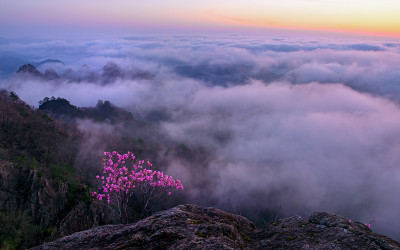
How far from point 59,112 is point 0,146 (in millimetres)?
76200

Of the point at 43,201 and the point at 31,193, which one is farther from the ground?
the point at 31,193

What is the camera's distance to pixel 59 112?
118125 millimetres

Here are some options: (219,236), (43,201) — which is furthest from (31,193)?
(219,236)

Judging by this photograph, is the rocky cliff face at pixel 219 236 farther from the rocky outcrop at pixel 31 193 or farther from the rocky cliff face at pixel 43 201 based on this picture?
the rocky outcrop at pixel 31 193

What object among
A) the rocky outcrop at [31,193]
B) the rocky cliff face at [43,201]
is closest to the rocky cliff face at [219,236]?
the rocky cliff face at [43,201]

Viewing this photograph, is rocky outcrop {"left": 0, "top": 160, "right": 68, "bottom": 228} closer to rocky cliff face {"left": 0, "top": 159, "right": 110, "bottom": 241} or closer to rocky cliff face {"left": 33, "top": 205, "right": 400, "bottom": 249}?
→ rocky cliff face {"left": 0, "top": 159, "right": 110, "bottom": 241}

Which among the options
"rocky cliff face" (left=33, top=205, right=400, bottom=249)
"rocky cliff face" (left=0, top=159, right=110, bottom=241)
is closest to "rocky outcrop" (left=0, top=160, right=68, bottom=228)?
"rocky cliff face" (left=0, top=159, right=110, bottom=241)

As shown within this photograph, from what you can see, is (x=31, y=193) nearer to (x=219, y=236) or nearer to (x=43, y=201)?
(x=43, y=201)

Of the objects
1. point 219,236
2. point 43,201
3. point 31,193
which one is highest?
point 219,236

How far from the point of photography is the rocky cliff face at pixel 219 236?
7949 millimetres

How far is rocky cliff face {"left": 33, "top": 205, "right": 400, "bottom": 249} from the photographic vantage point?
7.95 m

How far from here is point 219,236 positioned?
8.19 meters

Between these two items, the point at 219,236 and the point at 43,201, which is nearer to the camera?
the point at 219,236

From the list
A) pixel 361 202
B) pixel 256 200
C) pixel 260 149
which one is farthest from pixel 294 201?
pixel 260 149
